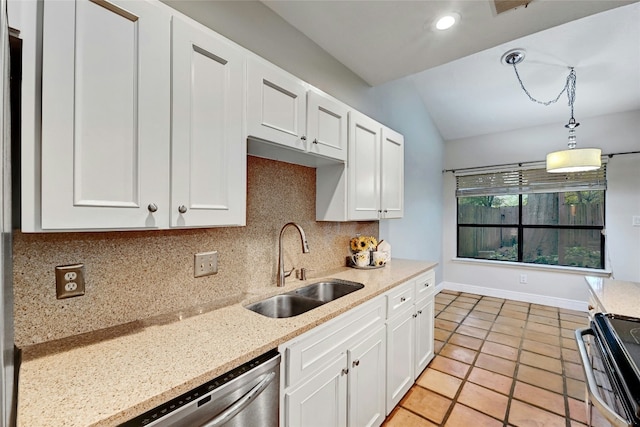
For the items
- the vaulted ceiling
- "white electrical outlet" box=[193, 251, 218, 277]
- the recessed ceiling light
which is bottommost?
"white electrical outlet" box=[193, 251, 218, 277]

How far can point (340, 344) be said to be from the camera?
4.52ft

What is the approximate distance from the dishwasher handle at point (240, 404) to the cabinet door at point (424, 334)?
4.86 feet

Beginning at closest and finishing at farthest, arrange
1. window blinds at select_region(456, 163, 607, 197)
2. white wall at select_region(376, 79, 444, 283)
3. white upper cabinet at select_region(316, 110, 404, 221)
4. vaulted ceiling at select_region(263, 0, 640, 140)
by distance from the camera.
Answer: vaulted ceiling at select_region(263, 0, 640, 140), white upper cabinet at select_region(316, 110, 404, 221), white wall at select_region(376, 79, 444, 283), window blinds at select_region(456, 163, 607, 197)

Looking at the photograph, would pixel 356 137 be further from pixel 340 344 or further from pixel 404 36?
pixel 340 344

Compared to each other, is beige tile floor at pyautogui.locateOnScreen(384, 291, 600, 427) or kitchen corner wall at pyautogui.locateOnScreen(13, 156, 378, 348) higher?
kitchen corner wall at pyautogui.locateOnScreen(13, 156, 378, 348)

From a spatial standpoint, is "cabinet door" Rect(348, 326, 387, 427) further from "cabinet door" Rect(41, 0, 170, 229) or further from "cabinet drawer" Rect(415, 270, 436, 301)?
"cabinet door" Rect(41, 0, 170, 229)

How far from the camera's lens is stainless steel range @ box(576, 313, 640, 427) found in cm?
84

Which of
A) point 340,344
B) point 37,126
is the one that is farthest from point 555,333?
point 37,126

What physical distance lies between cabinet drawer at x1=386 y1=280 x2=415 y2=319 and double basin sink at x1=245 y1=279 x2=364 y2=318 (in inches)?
8.3

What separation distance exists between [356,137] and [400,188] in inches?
33.2

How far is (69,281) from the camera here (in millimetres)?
1028

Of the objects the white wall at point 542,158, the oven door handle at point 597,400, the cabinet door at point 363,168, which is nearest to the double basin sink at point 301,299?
the cabinet door at point 363,168

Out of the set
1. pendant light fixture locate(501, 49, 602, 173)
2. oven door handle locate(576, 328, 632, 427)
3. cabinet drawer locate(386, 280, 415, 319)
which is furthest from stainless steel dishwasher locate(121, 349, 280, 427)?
pendant light fixture locate(501, 49, 602, 173)

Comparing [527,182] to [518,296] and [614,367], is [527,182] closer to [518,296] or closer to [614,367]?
[518,296]
